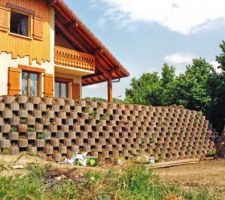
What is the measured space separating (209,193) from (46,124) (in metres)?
6.95

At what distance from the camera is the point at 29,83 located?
1892 cm

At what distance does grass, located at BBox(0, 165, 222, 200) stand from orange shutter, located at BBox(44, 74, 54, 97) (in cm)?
1183

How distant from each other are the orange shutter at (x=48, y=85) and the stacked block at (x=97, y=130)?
14.9 feet

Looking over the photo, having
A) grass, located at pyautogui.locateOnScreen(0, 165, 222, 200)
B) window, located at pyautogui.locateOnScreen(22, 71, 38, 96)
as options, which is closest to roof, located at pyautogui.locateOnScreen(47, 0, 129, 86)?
window, located at pyautogui.locateOnScreen(22, 71, 38, 96)

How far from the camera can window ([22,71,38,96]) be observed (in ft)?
61.4

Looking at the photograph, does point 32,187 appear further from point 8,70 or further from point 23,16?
point 23,16

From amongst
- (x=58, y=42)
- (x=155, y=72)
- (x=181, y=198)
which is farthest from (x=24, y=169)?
(x=155, y=72)

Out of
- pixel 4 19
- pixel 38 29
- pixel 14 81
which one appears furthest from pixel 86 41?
pixel 14 81

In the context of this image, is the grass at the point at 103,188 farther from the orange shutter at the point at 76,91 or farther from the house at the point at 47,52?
the orange shutter at the point at 76,91

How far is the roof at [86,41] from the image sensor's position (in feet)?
67.8

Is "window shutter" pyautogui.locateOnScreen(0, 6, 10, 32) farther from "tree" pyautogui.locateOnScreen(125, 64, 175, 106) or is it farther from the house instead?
"tree" pyautogui.locateOnScreen(125, 64, 175, 106)

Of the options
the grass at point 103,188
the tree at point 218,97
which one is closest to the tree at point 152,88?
the tree at point 218,97

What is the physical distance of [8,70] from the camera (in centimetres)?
1783

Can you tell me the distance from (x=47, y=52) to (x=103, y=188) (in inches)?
550
